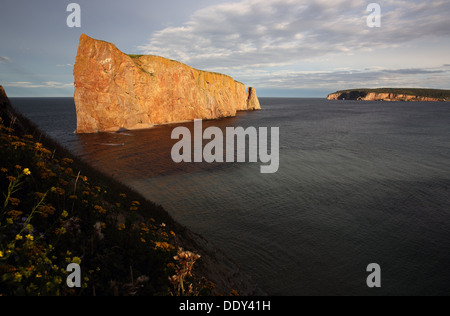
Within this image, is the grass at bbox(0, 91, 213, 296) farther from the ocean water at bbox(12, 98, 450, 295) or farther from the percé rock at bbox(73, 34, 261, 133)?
the percé rock at bbox(73, 34, 261, 133)

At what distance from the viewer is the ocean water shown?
982 centimetres

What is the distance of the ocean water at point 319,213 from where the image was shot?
982 cm

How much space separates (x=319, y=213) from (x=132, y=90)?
49327 millimetres

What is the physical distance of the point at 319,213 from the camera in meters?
15.0

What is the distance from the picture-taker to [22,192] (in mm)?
4574

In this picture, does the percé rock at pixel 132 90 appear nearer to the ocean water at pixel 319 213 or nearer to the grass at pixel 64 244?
the ocean water at pixel 319 213

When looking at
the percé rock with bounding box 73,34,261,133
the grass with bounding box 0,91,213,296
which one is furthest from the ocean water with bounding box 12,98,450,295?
the percé rock with bounding box 73,34,261,133

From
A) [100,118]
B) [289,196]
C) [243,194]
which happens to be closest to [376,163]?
[289,196]

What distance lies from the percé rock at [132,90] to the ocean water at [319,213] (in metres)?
20.5

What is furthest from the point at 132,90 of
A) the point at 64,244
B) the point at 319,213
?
the point at 64,244

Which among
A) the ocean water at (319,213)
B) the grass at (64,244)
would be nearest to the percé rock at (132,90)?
A: the ocean water at (319,213)
